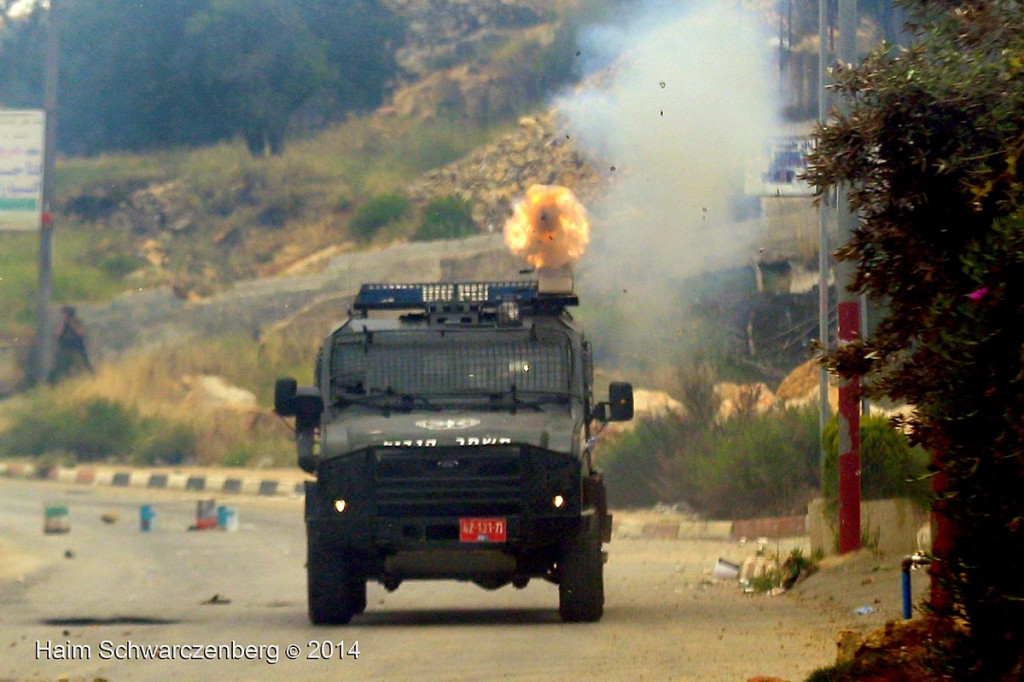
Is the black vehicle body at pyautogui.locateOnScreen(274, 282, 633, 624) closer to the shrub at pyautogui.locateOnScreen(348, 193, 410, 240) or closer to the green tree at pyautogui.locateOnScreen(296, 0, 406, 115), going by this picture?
the shrub at pyautogui.locateOnScreen(348, 193, 410, 240)

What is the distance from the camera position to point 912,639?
762 centimetres

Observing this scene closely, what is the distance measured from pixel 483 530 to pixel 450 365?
1.57m

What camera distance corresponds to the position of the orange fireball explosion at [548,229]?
16141 mm

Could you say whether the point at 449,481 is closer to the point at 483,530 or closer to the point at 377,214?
the point at 483,530

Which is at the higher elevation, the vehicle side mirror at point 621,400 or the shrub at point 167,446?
the vehicle side mirror at point 621,400

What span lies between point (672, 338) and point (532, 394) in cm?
2063

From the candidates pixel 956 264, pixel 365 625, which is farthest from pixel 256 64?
pixel 956 264

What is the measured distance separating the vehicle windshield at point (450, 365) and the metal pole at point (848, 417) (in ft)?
9.55

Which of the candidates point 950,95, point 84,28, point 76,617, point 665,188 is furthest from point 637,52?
point 950,95

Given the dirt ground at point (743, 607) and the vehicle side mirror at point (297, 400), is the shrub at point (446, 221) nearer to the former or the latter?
the dirt ground at point (743, 607)

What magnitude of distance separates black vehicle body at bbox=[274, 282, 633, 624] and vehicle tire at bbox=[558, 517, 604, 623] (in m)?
0.01

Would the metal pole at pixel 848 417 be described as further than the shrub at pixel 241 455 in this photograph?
No

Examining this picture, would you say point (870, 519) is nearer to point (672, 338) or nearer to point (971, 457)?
point (971, 457)

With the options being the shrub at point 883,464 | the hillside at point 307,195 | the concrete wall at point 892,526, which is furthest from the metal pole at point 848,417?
the hillside at point 307,195
